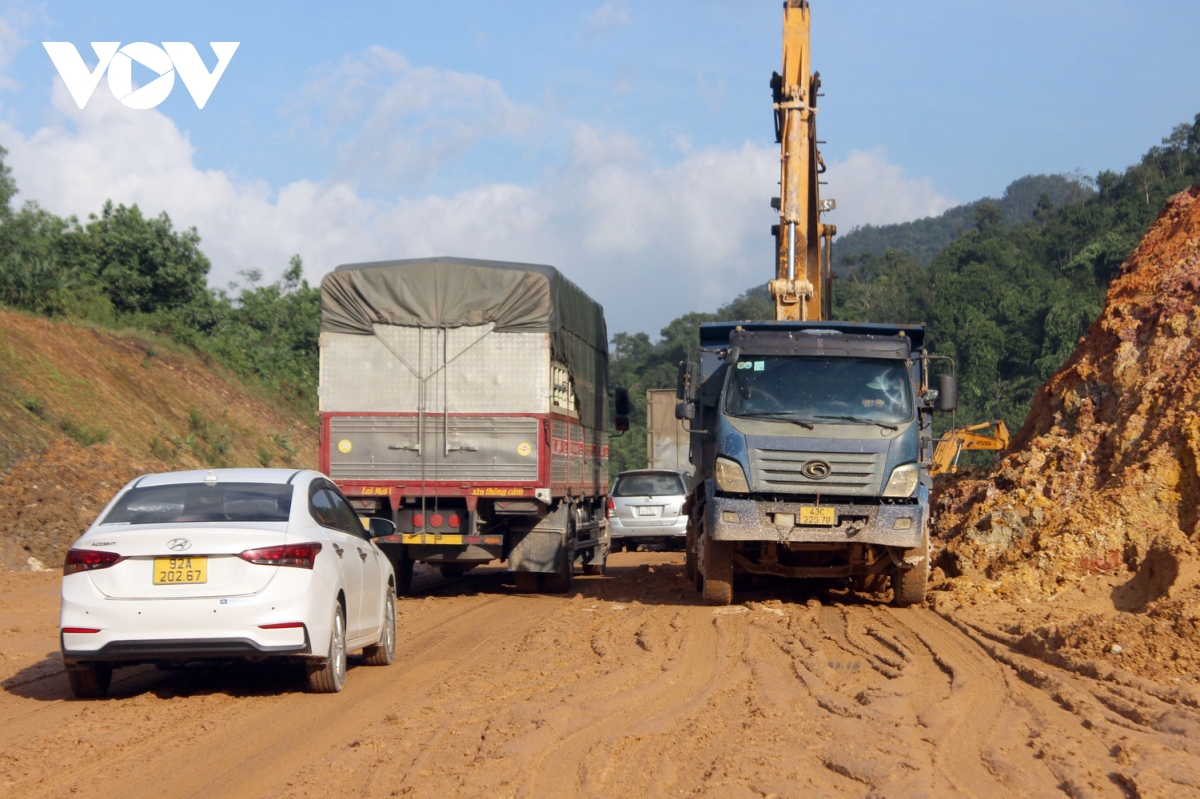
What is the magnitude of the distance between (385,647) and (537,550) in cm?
559

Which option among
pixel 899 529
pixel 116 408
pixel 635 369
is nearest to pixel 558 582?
pixel 899 529

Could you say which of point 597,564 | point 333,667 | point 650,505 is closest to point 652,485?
point 650,505

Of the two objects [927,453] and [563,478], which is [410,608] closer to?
[563,478]

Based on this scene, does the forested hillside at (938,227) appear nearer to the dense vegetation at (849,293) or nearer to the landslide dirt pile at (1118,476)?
the dense vegetation at (849,293)

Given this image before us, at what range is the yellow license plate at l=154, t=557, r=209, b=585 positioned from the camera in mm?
7711

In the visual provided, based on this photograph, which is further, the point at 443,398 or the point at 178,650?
the point at 443,398

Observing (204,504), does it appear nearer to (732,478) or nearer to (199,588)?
(199,588)

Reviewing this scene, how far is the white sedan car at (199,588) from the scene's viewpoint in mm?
7668

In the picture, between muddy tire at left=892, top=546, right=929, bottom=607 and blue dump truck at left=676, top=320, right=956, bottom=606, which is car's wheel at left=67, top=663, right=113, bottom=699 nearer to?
blue dump truck at left=676, top=320, right=956, bottom=606

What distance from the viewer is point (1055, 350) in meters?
50.5

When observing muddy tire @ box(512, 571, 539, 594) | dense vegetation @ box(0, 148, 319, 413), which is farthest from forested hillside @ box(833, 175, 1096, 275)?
muddy tire @ box(512, 571, 539, 594)

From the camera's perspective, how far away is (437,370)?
14.7 m

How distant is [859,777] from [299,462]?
32.5m

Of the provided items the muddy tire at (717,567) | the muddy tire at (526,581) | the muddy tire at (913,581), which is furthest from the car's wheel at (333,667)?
the muddy tire at (526,581)
